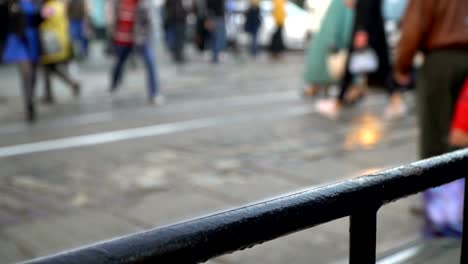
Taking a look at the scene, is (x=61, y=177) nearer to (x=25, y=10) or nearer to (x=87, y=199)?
(x=87, y=199)

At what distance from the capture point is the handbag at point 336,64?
8534 millimetres

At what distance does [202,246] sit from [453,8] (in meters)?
3.18

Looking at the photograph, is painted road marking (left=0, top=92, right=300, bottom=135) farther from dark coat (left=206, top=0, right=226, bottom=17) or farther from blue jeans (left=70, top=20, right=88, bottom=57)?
blue jeans (left=70, top=20, right=88, bottom=57)

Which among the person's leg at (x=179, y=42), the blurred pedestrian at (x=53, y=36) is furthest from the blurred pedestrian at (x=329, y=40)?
the person's leg at (x=179, y=42)

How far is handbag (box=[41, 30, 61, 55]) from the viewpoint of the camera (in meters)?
8.79

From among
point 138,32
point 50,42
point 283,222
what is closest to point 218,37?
point 138,32

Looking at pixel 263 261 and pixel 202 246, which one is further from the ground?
pixel 202 246

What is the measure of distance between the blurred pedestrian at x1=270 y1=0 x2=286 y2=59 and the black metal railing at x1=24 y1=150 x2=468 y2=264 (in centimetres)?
1533

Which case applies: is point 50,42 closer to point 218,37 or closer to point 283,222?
point 218,37

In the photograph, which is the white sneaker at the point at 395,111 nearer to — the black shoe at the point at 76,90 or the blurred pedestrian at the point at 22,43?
the blurred pedestrian at the point at 22,43

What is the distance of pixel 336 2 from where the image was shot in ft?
26.6

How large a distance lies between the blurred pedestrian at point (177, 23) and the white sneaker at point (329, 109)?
769cm

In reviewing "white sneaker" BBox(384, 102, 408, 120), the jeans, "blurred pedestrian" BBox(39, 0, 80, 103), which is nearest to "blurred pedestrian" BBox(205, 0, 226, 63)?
the jeans

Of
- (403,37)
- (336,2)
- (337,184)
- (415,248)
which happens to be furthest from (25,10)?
(337,184)
